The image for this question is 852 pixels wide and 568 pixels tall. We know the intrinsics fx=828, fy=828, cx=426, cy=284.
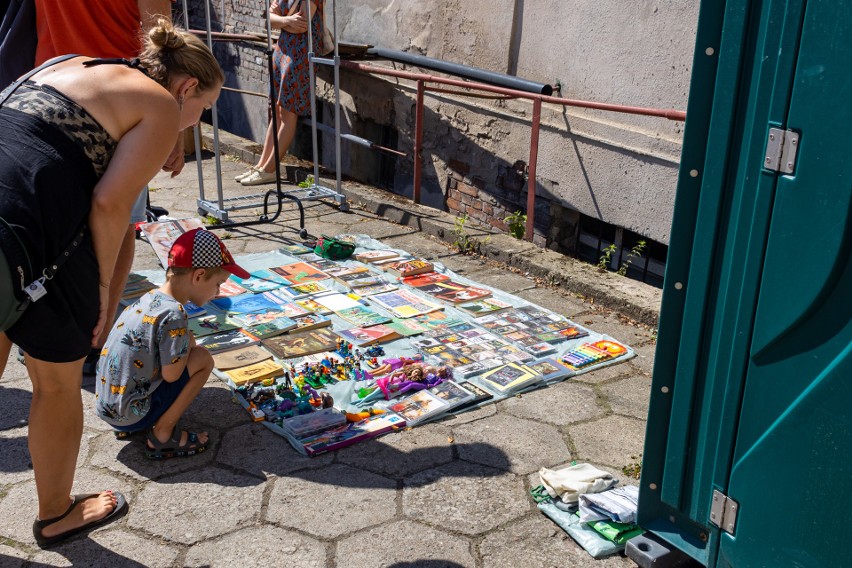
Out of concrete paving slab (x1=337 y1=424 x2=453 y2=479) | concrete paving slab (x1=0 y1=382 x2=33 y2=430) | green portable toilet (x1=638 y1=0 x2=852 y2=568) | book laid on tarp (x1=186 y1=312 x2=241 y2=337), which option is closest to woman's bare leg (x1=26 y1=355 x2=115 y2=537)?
concrete paving slab (x1=0 y1=382 x2=33 y2=430)

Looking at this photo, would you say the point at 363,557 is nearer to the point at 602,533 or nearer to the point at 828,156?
the point at 602,533

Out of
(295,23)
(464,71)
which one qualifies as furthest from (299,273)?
(295,23)

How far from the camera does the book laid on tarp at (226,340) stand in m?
4.19

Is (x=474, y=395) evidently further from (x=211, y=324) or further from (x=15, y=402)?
(x=15, y=402)

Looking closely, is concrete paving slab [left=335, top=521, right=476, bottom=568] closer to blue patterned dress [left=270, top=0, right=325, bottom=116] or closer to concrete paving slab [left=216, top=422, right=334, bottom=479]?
concrete paving slab [left=216, top=422, right=334, bottom=479]

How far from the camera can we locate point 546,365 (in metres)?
4.14

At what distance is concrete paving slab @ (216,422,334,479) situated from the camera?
3197 mm

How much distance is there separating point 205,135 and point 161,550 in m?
6.90

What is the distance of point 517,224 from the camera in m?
6.18

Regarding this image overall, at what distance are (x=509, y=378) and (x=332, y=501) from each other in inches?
49.7

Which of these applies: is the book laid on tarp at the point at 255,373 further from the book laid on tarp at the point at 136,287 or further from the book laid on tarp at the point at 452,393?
the book laid on tarp at the point at 136,287

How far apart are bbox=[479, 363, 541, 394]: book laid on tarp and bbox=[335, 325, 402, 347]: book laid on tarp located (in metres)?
0.63

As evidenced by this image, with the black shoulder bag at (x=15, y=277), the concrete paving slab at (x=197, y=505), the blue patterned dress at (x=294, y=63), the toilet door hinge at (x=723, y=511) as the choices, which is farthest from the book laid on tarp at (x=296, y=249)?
the toilet door hinge at (x=723, y=511)

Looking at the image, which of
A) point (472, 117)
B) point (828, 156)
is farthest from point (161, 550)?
point (472, 117)
